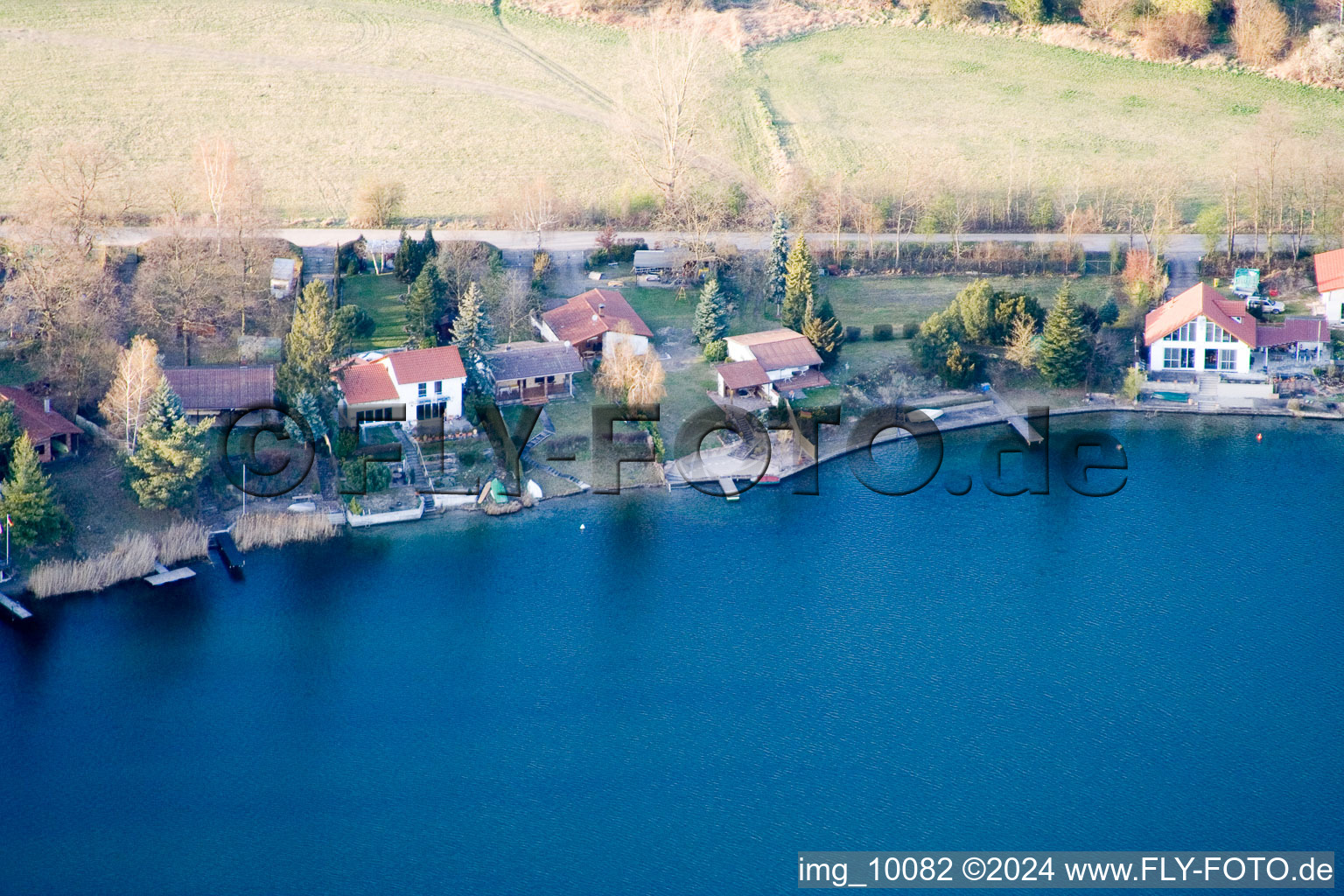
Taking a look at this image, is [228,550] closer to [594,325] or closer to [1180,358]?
[594,325]

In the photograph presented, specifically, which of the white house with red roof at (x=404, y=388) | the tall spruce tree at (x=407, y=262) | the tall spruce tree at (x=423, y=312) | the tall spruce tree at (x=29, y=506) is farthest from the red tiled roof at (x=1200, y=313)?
the tall spruce tree at (x=29, y=506)

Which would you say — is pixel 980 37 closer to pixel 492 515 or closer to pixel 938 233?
pixel 938 233

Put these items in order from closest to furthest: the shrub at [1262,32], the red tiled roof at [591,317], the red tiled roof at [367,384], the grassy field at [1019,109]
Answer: the red tiled roof at [367,384], the red tiled roof at [591,317], the grassy field at [1019,109], the shrub at [1262,32]

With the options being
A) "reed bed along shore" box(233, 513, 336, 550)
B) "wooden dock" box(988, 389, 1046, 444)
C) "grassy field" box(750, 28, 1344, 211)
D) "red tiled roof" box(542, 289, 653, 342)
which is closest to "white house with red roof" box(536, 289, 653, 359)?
"red tiled roof" box(542, 289, 653, 342)

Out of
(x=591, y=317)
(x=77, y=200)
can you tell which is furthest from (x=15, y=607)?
(x=591, y=317)

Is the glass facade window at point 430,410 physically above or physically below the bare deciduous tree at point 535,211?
below

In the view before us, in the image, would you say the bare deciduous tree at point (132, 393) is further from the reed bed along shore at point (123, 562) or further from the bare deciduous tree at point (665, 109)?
the bare deciduous tree at point (665, 109)
